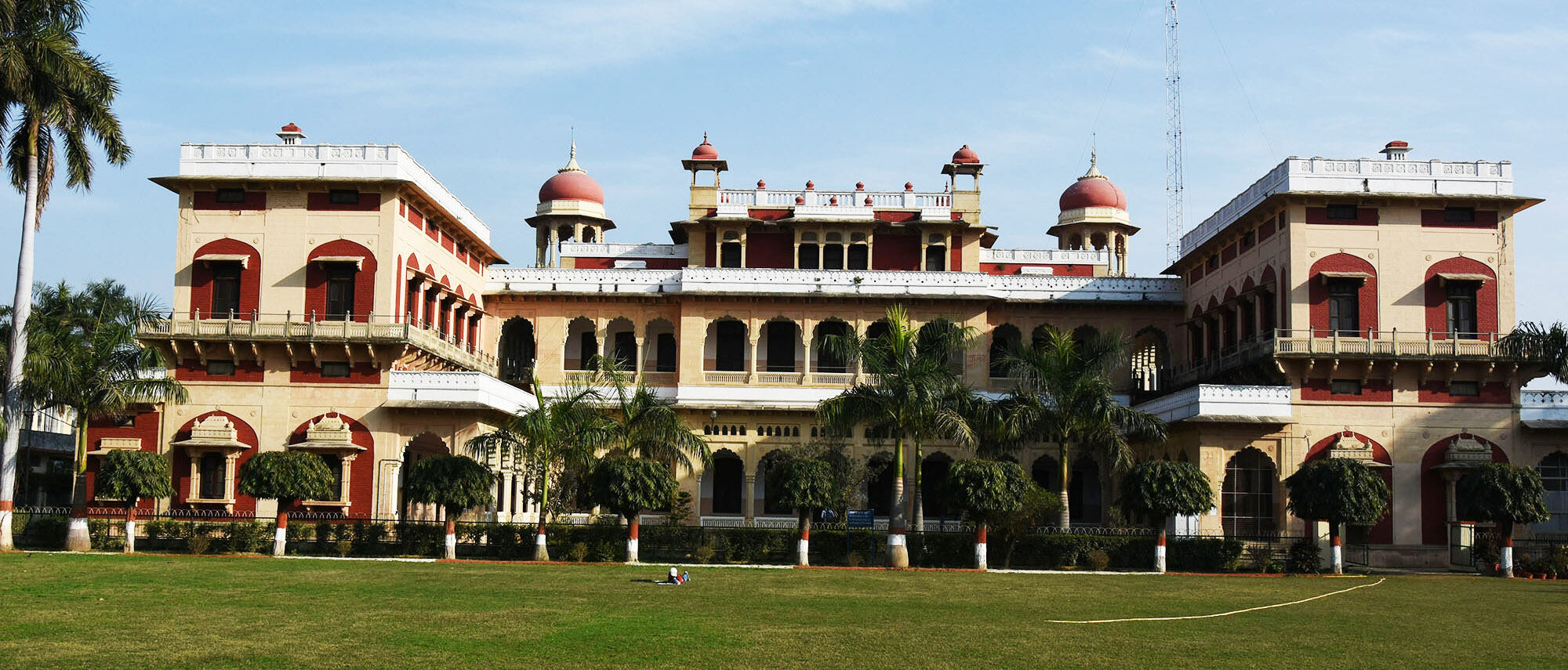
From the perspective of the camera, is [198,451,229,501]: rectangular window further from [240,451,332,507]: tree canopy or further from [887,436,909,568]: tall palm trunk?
[887,436,909,568]: tall palm trunk

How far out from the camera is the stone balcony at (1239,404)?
3891 centimetres

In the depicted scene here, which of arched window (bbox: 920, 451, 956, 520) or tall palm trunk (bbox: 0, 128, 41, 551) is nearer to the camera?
tall palm trunk (bbox: 0, 128, 41, 551)

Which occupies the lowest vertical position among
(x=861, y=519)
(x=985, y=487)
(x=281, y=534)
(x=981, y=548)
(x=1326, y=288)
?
(x=981, y=548)

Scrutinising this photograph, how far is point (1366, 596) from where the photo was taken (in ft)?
88.6

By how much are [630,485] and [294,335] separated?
1185cm

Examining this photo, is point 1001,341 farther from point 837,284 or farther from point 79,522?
point 79,522

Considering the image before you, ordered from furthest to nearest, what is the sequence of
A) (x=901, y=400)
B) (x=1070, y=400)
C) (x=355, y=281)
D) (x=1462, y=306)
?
(x=1462, y=306)
(x=355, y=281)
(x=1070, y=400)
(x=901, y=400)

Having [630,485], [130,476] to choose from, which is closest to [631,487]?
[630,485]

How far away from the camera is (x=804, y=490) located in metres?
34.9

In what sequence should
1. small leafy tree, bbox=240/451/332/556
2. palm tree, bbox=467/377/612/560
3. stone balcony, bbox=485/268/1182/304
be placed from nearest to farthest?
1. small leafy tree, bbox=240/451/332/556
2. palm tree, bbox=467/377/612/560
3. stone balcony, bbox=485/268/1182/304

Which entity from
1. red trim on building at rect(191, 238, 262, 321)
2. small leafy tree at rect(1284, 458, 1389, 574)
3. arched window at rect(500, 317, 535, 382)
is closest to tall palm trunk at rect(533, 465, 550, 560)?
red trim on building at rect(191, 238, 262, 321)

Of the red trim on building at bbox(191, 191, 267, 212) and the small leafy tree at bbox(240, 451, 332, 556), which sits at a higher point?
the red trim on building at bbox(191, 191, 267, 212)

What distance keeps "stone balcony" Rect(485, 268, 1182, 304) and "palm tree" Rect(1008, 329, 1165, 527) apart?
345 inches

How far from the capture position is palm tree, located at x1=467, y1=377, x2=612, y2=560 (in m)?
34.9
